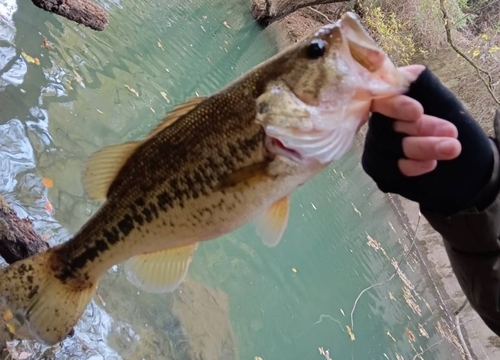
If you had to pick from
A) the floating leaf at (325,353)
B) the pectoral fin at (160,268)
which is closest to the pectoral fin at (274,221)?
the pectoral fin at (160,268)

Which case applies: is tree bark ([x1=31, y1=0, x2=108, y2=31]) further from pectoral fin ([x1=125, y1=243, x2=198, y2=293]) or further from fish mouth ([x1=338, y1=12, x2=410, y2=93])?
fish mouth ([x1=338, y1=12, x2=410, y2=93])

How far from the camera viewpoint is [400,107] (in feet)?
5.95

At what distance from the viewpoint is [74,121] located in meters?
5.84

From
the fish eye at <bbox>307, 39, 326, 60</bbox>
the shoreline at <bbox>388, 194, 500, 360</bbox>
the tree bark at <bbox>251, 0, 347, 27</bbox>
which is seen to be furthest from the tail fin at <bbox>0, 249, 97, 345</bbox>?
the tree bark at <bbox>251, 0, 347, 27</bbox>

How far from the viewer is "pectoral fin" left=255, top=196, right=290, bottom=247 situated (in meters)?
2.08

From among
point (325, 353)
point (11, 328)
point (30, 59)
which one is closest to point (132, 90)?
point (30, 59)

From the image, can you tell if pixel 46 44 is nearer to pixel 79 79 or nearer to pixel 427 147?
pixel 79 79

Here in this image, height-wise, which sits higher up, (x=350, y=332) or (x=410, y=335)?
(x=350, y=332)

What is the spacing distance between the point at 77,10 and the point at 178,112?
4208 millimetres

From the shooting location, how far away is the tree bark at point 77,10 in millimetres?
5242

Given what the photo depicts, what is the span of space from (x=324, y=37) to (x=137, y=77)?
6.49 meters

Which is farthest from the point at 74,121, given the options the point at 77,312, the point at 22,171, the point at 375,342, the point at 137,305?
the point at 375,342

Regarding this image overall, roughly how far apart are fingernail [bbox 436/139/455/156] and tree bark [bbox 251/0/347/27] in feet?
46.2

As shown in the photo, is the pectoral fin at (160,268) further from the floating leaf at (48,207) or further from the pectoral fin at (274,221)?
the floating leaf at (48,207)
